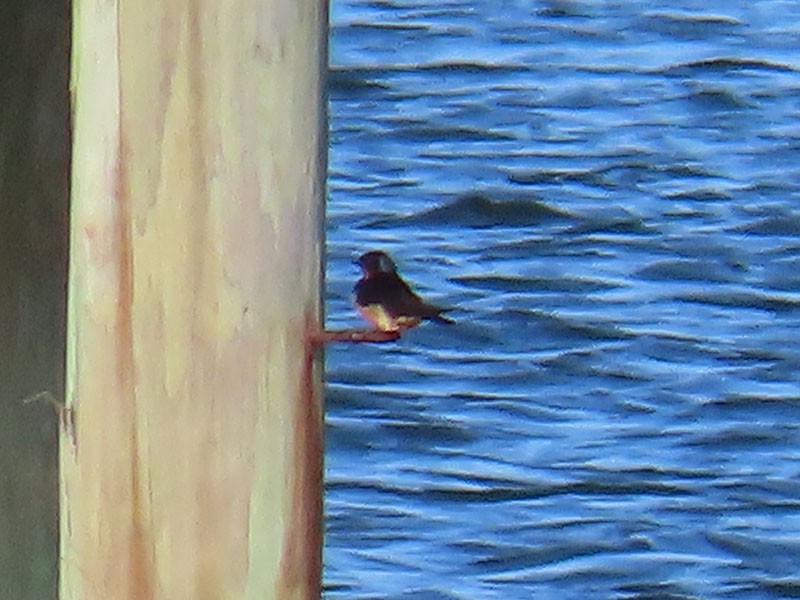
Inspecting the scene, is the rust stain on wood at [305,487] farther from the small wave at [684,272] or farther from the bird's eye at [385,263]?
the small wave at [684,272]

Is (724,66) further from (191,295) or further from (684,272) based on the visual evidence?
(191,295)

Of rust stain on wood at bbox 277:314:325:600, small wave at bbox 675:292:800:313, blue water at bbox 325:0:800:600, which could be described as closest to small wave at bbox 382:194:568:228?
blue water at bbox 325:0:800:600

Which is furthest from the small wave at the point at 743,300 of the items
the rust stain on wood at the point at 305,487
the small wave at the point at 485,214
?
the rust stain on wood at the point at 305,487

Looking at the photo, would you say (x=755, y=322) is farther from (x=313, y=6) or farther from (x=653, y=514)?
(x=313, y=6)

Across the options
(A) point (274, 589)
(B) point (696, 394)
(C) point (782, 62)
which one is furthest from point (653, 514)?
(A) point (274, 589)

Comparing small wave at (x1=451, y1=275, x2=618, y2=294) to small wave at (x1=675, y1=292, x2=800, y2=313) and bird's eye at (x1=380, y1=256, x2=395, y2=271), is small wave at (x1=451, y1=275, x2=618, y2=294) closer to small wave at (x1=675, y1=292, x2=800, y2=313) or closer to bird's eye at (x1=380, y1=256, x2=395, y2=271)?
small wave at (x1=675, y1=292, x2=800, y2=313)

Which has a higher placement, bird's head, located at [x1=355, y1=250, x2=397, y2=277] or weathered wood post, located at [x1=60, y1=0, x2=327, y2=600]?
weathered wood post, located at [x1=60, y1=0, x2=327, y2=600]

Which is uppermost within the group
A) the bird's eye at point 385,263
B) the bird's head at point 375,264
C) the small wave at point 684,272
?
the bird's head at point 375,264
